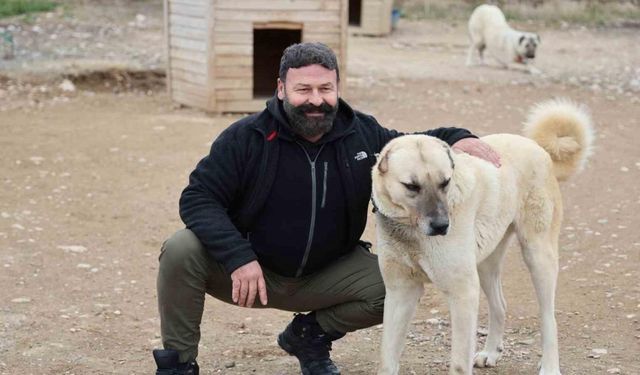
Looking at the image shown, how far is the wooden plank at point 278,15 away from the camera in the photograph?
937 cm

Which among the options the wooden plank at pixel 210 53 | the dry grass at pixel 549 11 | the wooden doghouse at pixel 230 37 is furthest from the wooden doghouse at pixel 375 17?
the wooden plank at pixel 210 53

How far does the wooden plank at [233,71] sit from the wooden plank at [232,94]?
0.49 ft

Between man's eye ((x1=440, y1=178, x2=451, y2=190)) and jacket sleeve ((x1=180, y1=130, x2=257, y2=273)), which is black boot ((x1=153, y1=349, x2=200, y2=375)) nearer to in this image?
jacket sleeve ((x1=180, y1=130, x2=257, y2=273))

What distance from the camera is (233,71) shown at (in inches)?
378

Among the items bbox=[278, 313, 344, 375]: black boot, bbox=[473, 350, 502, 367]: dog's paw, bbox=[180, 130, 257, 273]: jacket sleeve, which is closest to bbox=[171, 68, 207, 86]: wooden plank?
bbox=[278, 313, 344, 375]: black boot

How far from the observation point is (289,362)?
164 inches

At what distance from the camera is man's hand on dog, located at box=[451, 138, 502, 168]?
360 centimetres

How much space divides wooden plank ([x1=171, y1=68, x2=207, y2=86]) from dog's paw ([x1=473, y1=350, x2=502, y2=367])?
609 centimetres

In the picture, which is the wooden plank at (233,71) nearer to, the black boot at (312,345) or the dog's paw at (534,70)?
the dog's paw at (534,70)

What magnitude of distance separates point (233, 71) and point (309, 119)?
620cm

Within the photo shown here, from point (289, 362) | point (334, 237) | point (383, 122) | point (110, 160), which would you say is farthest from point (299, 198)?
point (383, 122)

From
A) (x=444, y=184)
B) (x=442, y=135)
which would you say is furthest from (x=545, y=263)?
(x=444, y=184)

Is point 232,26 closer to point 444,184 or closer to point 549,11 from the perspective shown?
point 444,184

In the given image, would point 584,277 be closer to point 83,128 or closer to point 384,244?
point 384,244
